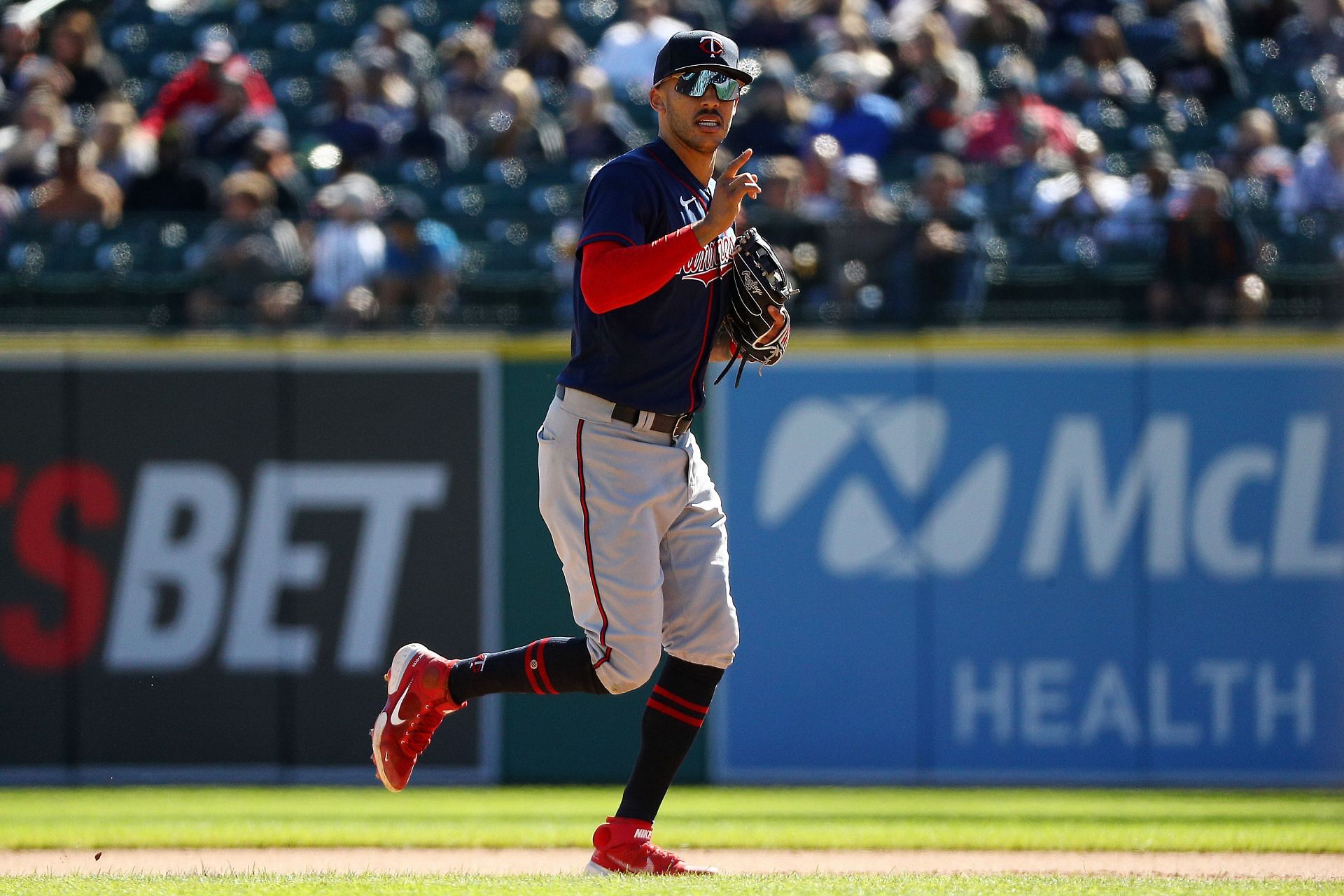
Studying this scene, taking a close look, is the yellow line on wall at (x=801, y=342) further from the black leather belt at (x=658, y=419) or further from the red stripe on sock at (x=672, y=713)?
the red stripe on sock at (x=672, y=713)

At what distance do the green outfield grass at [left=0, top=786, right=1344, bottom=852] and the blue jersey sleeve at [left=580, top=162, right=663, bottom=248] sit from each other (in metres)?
2.30

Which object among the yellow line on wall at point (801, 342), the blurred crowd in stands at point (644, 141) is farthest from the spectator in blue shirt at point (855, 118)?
the yellow line on wall at point (801, 342)

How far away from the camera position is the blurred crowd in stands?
7488 mm

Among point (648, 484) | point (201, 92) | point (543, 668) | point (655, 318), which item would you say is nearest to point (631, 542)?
point (648, 484)

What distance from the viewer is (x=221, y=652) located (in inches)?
299

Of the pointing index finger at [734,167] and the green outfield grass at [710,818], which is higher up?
the pointing index finger at [734,167]

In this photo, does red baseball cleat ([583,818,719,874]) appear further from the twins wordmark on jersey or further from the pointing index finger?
the pointing index finger

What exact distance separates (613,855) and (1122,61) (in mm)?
6906

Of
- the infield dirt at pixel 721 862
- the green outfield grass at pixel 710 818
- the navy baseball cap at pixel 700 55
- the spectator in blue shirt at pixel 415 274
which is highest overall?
the navy baseball cap at pixel 700 55

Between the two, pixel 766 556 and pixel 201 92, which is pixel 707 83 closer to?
pixel 766 556

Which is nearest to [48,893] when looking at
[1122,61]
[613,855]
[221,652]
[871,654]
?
[613,855]

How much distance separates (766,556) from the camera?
24.9 ft

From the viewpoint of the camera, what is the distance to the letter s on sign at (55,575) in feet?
24.9

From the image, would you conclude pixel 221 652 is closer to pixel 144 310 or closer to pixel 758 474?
pixel 144 310
